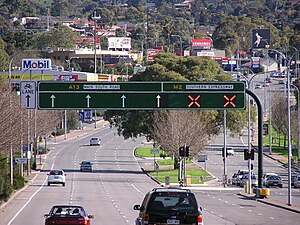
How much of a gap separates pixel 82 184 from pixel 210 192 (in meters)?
10.5

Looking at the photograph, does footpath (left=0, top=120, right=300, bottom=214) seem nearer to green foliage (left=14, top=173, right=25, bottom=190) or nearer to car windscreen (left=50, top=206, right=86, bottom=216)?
green foliage (left=14, top=173, right=25, bottom=190)

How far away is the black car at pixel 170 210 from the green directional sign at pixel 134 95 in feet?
50.9

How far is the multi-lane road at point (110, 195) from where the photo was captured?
134 feet

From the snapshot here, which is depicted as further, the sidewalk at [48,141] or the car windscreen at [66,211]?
the sidewalk at [48,141]

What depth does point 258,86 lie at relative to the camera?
173 m

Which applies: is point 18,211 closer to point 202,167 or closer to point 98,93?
point 98,93

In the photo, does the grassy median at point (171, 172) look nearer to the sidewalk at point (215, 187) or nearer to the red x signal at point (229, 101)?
the sidewalk at point (215, 187)

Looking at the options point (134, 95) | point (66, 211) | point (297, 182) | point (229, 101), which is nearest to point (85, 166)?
point (297, 182)

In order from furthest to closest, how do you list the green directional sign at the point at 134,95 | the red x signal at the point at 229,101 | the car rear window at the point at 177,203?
the red x signal at the point at 229,101
the green directional sign at the point at 134,95
the car rear window at the point at 177,203

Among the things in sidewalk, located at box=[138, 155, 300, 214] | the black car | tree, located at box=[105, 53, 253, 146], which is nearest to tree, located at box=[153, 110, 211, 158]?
tree, located at box=[105, 53, 253, 146]

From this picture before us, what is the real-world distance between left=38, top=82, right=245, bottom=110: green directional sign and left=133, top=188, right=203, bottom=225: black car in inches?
610

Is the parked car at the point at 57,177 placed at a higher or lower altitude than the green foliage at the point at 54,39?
lower

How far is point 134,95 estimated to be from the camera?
4194cm

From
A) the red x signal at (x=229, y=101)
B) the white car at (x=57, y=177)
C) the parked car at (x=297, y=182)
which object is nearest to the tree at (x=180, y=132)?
the parked car at (x=297, y=182)
